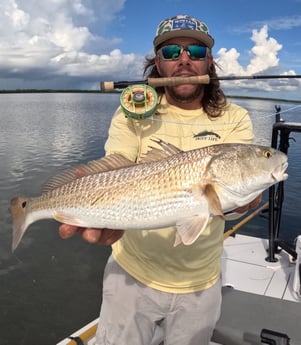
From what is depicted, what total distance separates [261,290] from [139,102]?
3.41 metres

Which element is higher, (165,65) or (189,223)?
(165,65)

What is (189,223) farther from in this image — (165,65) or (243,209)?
(165,65)

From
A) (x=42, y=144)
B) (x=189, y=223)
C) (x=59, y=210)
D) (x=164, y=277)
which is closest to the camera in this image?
(x=189, y=223)

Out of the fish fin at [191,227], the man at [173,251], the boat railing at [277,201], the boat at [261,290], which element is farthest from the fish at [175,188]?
the boat railing at [277,201]

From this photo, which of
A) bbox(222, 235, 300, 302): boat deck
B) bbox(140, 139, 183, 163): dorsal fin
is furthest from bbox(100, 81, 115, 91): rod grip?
bbox(222, 235, 300, 302): boat deck

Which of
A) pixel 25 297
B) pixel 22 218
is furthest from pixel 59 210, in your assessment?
pixel 25 297

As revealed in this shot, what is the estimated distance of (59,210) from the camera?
2947mm

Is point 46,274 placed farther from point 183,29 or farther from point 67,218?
point 183,29

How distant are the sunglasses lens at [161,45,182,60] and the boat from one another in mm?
2534

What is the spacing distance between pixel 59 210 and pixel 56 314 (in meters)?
5.64

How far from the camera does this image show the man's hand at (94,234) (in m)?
2.81

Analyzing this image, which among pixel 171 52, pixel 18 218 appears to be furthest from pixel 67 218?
pixel 171 52

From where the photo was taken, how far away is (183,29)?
3383 mm

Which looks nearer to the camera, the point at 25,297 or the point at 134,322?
the point at 134,322
